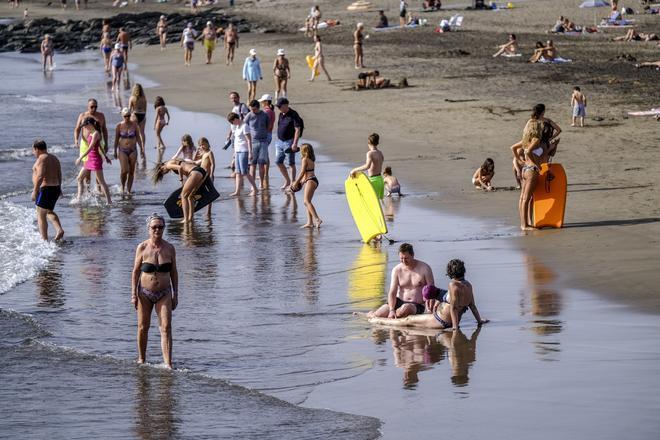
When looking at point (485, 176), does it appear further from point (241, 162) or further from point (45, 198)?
point (45, 198)

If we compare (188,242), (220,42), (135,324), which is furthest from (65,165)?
(220,42)

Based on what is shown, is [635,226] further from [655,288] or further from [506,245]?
[655,288]

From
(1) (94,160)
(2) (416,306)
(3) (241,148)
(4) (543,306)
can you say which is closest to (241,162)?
(3) (241,148)

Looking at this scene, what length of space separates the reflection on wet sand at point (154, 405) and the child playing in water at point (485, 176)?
9295 mm

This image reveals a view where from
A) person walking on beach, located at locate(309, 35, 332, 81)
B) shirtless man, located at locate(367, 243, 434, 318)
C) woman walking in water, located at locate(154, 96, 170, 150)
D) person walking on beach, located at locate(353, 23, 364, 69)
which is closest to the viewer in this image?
shirtless man, located at locate(367, 243, 434, 318)

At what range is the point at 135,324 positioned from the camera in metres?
12.9

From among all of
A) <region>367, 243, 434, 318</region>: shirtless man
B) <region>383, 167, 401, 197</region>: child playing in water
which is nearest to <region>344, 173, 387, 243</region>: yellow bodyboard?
<region>383, 167, 401, 197</region>: child playing in water

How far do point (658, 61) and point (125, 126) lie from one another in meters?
19.6

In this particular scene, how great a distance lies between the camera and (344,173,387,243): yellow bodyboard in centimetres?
1576

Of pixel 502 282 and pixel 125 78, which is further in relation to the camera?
pixel 125 78

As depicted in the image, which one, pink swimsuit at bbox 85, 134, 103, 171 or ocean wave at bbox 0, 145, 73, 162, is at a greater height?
pink swimsuit at bbox 85, 134, 103, 171

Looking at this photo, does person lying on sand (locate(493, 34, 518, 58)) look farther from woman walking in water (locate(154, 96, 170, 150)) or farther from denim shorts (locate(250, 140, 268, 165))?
denim shorts (locate(250, 140, 268, 165))

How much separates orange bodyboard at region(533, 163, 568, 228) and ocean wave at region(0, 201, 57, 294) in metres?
6.53

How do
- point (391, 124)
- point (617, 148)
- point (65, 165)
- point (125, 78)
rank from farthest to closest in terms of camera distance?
point (125, 78), point (391, 124), point (65, 165), point (617, 148)
